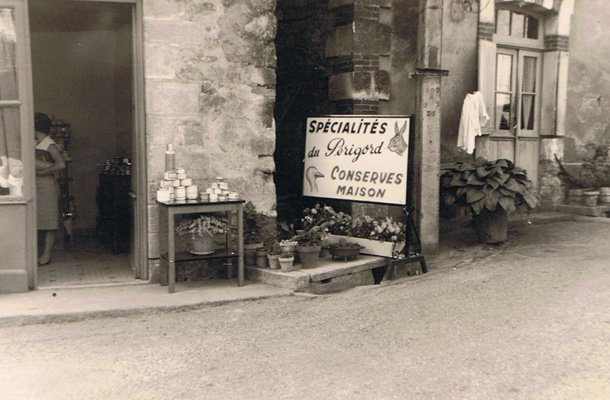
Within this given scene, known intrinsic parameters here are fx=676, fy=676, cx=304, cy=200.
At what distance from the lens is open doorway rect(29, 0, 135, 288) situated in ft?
29.2

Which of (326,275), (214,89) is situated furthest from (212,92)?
(326,275)

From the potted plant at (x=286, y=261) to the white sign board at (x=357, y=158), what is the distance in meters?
1.21

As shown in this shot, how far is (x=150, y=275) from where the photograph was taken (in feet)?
22.1

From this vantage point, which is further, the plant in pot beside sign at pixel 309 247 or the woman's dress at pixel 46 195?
the woman's dress at pixel 46 195

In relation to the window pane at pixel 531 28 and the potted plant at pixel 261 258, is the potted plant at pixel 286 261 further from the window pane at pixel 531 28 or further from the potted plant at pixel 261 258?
the window pane at pixel 531 28

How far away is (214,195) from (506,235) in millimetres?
4627

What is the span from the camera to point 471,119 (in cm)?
995

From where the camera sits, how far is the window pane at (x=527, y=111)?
452 inches

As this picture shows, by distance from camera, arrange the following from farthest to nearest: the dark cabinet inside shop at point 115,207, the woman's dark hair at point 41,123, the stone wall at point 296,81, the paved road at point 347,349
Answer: the stone wall at point 296,81 < the dark cabinet inside shop at point 115,207 < the woman's dark hair at point 41,123 < the paved road at point 347,349

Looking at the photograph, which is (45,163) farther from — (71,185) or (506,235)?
(506,235)

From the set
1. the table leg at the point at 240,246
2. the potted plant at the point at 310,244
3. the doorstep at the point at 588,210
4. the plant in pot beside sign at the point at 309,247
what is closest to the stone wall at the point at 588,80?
the doorstep at the point at 588,210

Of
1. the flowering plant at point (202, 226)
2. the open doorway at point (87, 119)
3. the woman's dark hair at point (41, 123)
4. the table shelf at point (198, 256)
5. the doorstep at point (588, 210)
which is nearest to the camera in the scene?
the table shelf at point (198, 256)

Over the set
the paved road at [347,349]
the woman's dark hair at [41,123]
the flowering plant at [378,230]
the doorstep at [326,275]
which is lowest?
the paved road at [347,349]

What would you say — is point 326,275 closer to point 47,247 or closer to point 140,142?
point 140,142
